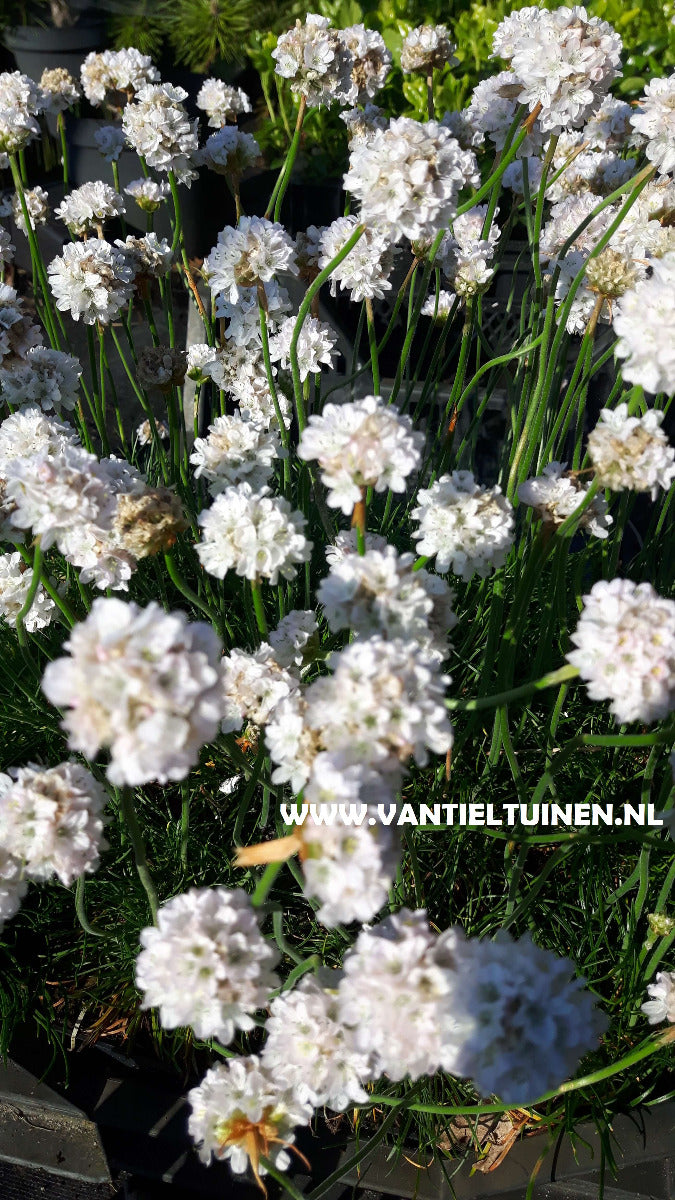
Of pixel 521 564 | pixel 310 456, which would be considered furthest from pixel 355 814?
pixel 521 564

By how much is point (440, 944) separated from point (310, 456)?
1.64ft

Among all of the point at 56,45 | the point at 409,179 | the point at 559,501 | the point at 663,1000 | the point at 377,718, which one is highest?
the point at 56,45

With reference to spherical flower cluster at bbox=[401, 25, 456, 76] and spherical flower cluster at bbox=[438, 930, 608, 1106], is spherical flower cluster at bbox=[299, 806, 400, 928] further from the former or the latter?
spherical flower cluster at bbox=[401, 25, 456, 76]

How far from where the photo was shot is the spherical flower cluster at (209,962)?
32.0 inches

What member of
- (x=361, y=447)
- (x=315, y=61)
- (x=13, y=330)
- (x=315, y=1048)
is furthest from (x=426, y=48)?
(x=315, y=1048)

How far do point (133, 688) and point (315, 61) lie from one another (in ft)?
4.50

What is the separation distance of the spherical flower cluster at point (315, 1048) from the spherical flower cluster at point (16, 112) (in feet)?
5.10

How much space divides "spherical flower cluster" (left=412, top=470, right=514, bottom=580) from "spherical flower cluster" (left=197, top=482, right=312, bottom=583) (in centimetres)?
16

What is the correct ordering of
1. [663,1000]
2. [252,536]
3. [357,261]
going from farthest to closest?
[357,261] → [663,1000] → [252,536]

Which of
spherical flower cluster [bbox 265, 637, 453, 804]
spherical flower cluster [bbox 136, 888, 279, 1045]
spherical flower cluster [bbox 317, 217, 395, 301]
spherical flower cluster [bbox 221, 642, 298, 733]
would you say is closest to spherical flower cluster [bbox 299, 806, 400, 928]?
spherical flower cluster [bbox 265, 637, 453, 804]

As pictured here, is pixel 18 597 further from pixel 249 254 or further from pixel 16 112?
pixel 16 112

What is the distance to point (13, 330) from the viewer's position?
1425mm

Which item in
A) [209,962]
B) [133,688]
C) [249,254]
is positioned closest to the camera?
[133,688]

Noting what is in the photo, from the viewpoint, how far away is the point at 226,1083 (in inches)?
39.0
